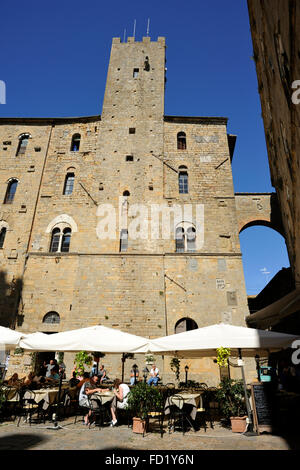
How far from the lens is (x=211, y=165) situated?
16938 mm

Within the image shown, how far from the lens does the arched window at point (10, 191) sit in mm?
16700

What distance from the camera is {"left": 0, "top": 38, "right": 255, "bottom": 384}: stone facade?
13.6 meters

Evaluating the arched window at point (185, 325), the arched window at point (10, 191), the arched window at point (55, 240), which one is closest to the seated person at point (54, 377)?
the arched window at point (185, 325)

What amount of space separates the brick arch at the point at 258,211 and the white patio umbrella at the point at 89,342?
12026mm

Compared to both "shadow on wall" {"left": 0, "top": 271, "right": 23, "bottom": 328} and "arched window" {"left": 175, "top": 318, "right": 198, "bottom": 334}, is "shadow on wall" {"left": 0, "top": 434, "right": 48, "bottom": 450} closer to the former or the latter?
"arched window" {"left": 175, "top": 318, "right": 198, "bottom": 334}

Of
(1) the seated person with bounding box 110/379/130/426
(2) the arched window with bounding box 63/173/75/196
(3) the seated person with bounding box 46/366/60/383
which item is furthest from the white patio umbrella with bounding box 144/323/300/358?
(2) the arched window with bounding box 63/173/75/196

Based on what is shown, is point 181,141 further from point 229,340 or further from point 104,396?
point 104,396

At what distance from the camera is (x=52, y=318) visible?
1382cm

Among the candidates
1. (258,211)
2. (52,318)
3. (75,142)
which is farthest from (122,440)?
(75,142)

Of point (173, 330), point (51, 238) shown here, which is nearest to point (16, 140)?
point (51, 238)

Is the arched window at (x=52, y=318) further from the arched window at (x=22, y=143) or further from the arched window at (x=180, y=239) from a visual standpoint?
the arched window at (x=22, y=143)

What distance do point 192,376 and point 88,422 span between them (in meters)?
6.27

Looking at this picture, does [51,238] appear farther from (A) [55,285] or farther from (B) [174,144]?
(B) [174,144]

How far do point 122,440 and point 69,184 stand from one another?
13916 mm
